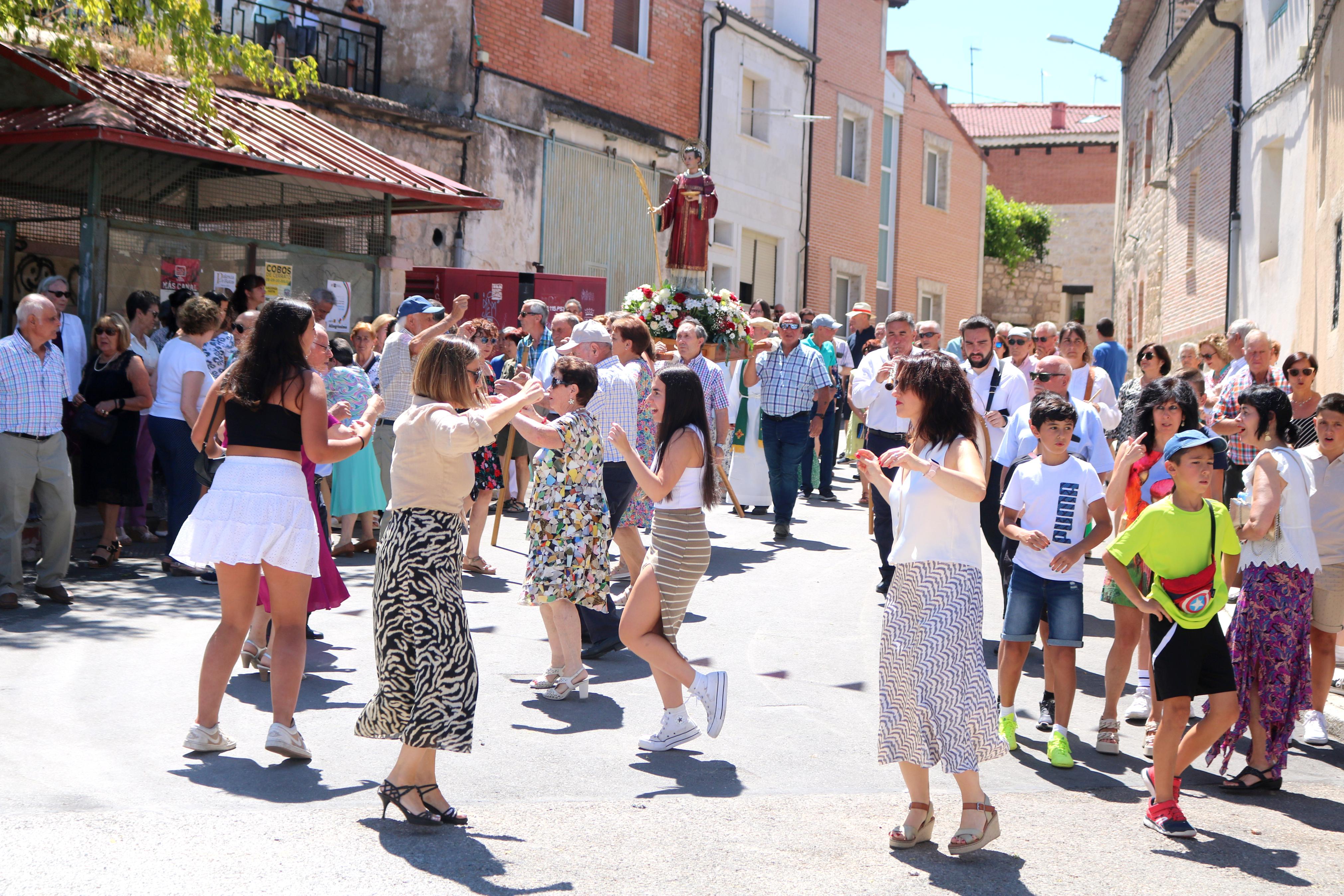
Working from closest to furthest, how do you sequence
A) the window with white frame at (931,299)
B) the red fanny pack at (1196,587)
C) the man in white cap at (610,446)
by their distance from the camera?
the red fanny pack at (1196,587), the man in white cap at (610,446), the window with white frame at (931,299)

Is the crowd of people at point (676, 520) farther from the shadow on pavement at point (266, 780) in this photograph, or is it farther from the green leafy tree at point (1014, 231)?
the green leafy tree at point (1014, 231)

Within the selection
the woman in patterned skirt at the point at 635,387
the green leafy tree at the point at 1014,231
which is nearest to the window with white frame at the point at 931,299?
the green leafy tree at the point at 1014,231

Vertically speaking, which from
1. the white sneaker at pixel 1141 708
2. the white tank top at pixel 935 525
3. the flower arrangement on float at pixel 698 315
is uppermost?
the flower arrangement on float at pixel 698 315

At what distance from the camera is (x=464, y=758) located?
555 centimetres

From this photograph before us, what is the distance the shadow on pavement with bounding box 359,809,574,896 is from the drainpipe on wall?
15.3 m

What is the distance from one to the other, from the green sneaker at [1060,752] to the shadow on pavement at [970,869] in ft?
3.69

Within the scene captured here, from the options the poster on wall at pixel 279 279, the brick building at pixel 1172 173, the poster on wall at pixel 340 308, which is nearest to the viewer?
the poster on wall at pixel 279 279

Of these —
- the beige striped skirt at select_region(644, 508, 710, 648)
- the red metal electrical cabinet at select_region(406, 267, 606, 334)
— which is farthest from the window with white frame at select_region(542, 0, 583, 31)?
the beige striped skirt at select_region(644, 508, 710, 648)

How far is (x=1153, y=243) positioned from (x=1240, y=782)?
21070mm

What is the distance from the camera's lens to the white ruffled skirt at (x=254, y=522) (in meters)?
5.13

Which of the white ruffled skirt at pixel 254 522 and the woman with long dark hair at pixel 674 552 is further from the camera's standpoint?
the woman with long dark hair at pixel 674 552

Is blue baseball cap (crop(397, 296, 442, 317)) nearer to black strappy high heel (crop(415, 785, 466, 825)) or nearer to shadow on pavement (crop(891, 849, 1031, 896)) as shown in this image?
black strappy high heel (crop(415, 785, 466, 825))

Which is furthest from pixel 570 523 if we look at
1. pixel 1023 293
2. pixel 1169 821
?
pixel 1023 293

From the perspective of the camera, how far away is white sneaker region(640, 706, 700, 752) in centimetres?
573
